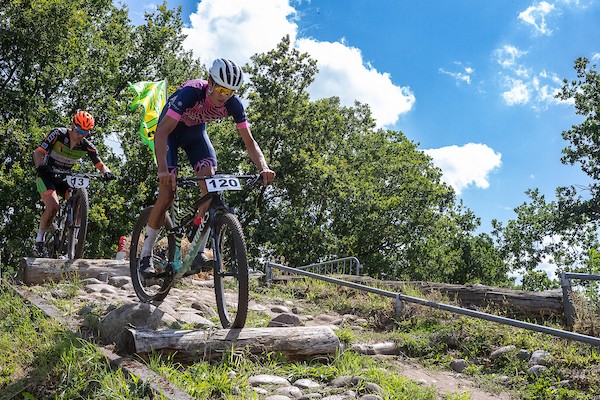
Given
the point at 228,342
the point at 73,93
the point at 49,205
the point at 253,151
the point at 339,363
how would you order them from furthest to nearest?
the point at 73,93
the point at 49,205
the point at 253,151
the point at 339,363
the point at 228,342

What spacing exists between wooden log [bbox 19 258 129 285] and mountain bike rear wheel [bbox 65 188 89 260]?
1.18 ft

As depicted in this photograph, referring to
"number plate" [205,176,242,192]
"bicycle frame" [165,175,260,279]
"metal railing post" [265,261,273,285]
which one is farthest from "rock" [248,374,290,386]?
"metal railing post" [265,261,273,285]

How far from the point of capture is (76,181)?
9.12 meters

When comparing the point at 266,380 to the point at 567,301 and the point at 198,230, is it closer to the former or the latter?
the point at 198,230

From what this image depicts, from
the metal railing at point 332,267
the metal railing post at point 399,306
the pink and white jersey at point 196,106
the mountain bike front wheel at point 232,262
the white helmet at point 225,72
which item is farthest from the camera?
the metal railing at point 332,267

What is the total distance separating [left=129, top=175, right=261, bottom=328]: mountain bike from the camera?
5027mm

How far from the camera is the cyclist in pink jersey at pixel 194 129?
530 cm

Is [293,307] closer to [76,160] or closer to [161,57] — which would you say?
[76,160]

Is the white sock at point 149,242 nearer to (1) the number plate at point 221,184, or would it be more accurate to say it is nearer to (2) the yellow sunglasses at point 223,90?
(1) the number plate at point 221,184

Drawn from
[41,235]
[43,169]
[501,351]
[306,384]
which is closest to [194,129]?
[306,384]

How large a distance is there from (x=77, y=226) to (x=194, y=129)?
14.3ft

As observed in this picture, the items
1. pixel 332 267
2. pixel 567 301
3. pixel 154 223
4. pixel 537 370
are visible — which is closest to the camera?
pixel 537 370

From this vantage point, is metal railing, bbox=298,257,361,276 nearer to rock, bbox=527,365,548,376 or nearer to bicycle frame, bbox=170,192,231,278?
bicycle frame, bbox=170,192,231,278

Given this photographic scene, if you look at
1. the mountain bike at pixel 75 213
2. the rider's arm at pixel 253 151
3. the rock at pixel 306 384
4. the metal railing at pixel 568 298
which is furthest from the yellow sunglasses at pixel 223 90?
the metal railing at pixel 568 298
